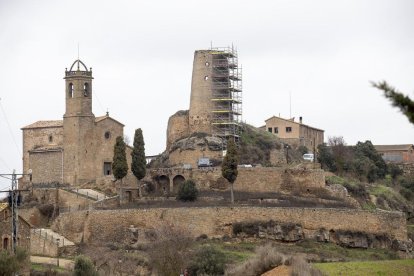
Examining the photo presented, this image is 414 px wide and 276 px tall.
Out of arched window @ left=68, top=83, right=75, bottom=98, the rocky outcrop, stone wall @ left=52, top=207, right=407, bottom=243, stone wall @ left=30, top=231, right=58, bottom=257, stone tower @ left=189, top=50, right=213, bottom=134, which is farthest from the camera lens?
stone tower @ left=189, top=50, right=213, bottom=134

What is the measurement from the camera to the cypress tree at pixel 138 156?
202 ft

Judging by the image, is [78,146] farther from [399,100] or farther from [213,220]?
[399,100]

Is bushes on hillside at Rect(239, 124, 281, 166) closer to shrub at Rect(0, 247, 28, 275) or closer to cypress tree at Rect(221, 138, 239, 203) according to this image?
cypress tree at Rect(221, 138, 239, 203)

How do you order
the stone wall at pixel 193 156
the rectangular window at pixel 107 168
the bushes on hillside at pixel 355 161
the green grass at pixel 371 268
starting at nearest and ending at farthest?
the green grass at pixel 371 268 < the rectangular window at pixel 107 168 < the stone wall at pixel 193 156 < the bushes on hillside at pixel 355 161

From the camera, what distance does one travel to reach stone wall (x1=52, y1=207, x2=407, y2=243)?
56562mm

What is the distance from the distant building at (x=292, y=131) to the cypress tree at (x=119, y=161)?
18186mm

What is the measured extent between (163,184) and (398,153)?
103ft

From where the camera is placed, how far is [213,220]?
56.6 meters

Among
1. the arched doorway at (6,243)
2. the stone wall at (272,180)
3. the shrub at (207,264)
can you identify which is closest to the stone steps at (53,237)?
the arched doorway at (6,243)

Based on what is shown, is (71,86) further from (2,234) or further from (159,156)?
(2,234)

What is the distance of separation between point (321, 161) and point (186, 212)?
16619 millimetres

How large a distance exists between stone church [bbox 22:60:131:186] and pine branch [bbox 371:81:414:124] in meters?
49.9

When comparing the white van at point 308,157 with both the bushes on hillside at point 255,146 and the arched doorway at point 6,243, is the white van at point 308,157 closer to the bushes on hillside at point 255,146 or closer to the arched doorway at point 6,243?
the bushes on hillside at point 255,146

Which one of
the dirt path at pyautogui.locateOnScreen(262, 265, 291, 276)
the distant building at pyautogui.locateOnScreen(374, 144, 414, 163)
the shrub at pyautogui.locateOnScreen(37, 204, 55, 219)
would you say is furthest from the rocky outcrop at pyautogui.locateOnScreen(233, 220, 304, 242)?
the distant building at pyautogui.locateOnScreen(374, 144, 414, 163)
